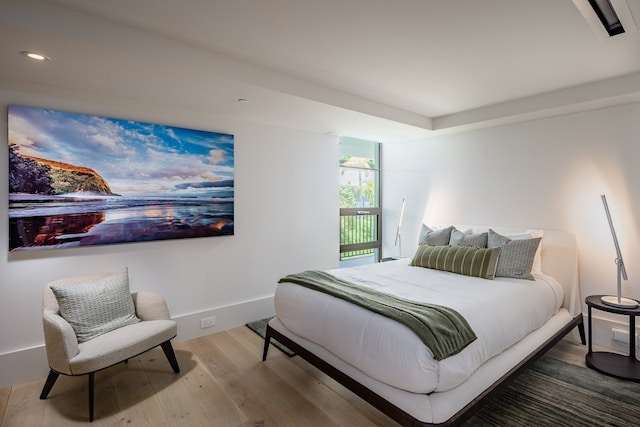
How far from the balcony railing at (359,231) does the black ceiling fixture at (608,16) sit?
133 inches

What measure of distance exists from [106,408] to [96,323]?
1.95 ft

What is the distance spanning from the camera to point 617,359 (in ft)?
9.18

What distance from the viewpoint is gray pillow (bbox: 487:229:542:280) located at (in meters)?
3.08

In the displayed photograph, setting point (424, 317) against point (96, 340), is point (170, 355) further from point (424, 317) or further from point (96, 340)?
point (424, 317)

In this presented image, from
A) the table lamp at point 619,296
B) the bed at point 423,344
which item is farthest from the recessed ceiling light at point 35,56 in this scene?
the table lamp at point 619,296

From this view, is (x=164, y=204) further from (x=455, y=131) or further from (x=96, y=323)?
(x=455, y=131)

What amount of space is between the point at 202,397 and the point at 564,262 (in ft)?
11.7

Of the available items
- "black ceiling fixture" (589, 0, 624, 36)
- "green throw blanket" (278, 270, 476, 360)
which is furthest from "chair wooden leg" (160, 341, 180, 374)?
"black ceiling fixture" (589, 0, 624, 36)

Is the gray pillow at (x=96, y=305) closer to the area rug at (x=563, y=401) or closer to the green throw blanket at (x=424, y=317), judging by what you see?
the green throw blanket at (x=424, y=317)

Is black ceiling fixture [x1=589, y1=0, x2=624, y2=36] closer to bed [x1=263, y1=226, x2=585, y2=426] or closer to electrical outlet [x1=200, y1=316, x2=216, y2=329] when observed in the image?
bed [x1=263, y1=226, x2=585, y2=426]

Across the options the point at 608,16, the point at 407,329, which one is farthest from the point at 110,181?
the point at 608,16

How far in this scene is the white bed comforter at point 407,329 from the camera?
1780 millimetres

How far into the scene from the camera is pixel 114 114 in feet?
9.41

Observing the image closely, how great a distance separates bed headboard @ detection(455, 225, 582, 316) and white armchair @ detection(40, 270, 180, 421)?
12.1 feet
